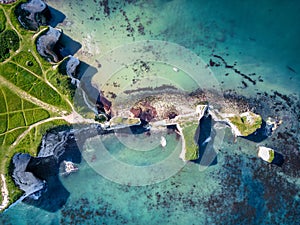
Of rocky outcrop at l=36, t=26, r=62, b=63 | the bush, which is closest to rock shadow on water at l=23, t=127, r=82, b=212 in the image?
rocky outcrop at l=36, t=26, r=62, b=63

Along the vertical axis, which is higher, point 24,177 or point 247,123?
point 247,123

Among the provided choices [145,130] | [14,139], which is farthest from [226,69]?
[14,139]

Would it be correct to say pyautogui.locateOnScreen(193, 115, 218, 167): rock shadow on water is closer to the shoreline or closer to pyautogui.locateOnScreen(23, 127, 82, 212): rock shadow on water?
pyautogui.locateOnScreen(23, 127, 82, 212): rock shadow on water

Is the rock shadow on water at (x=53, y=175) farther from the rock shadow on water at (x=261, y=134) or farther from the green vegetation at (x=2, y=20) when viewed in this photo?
the rock shadow on water at (x=261, y=134)

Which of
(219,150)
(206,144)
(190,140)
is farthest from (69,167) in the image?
(219,150)

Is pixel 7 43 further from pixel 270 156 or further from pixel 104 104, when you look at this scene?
pixel 270 156
